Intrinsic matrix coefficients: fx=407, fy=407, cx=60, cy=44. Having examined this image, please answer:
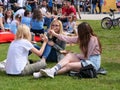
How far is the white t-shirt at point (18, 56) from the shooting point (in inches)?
335

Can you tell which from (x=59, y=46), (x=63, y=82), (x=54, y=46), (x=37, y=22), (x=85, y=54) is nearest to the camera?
(x=63, y=82)

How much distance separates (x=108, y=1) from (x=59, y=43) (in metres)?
25.8

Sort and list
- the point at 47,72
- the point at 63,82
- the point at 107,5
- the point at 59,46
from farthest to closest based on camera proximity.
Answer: the point at 107,5 → the point at 59,46 → the point at 47,72 → the point at 63,82

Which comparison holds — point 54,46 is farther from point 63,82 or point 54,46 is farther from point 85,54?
point 63,82

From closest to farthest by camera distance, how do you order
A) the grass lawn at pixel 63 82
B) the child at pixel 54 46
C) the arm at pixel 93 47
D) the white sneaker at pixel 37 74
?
the grass lawn at pixel 63 82
the white sneaker at pixel 37 74
the arm at pixel 93 47
the child at pixel 54 46

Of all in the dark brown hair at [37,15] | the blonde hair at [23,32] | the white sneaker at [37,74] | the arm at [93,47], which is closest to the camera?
the white sneaker at [37,74]

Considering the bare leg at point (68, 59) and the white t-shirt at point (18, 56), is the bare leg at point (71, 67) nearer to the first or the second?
the bare leg at point (68, 59)

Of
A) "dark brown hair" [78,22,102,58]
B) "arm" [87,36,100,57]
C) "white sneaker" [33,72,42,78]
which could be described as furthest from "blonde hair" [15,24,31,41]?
"arm" [87,36,100,57]

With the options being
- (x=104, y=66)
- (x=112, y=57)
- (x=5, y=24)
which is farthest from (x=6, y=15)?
(x=104, y=66)

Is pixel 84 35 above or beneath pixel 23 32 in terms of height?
beneath

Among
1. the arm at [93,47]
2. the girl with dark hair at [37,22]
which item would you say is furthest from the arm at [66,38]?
the girl with dark hair at [37,22]

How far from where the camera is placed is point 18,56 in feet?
28.0

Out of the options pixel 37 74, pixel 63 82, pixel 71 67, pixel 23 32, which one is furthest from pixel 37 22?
pixel 63 82

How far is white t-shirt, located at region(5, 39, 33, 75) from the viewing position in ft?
27.9
